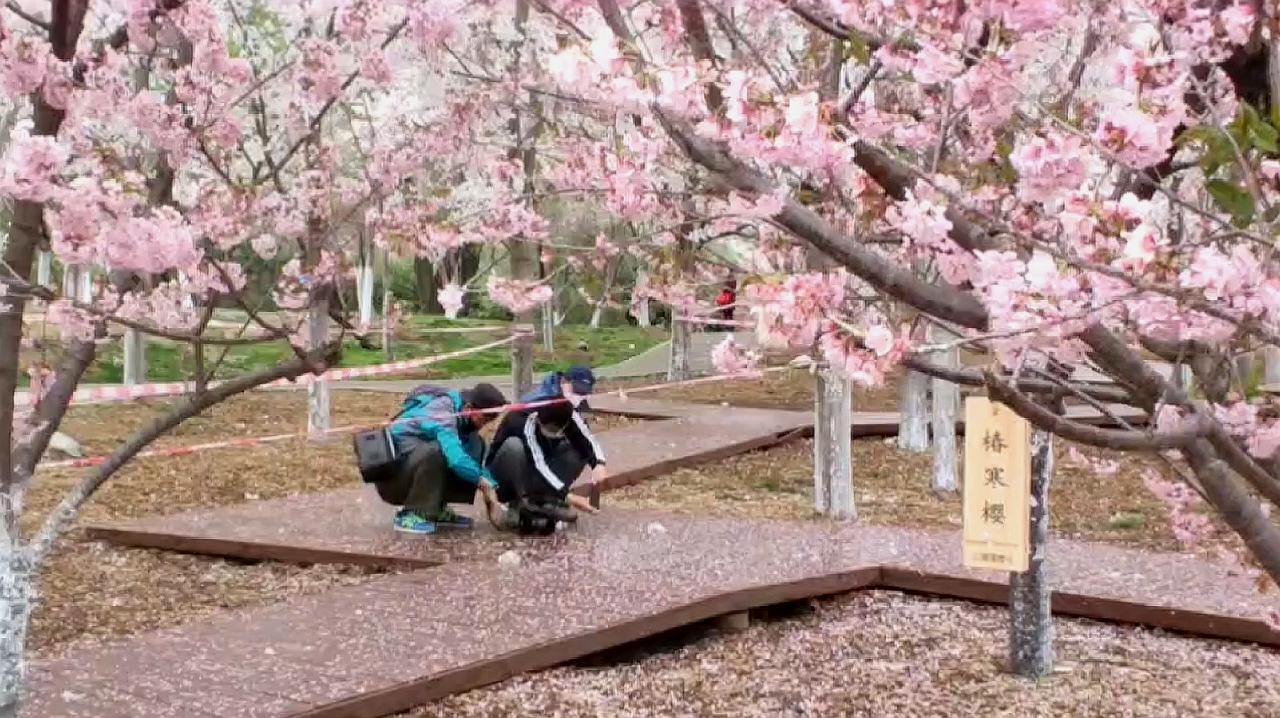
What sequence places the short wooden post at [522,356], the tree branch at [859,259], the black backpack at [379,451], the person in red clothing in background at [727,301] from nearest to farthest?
the tree branch at [859,259]
the person in red clothing in background at [727,301]
the black backpack at [379,451]
the short wooden post at [522,356]

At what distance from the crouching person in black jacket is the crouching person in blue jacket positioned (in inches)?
4.5

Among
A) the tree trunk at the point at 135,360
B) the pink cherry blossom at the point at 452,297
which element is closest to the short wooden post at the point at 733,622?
the pink cherry blossom at the point at 452,297

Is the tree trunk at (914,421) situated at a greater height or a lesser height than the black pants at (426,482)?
lesser

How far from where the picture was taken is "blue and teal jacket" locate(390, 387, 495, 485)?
6.47 meters

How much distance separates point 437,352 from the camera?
23.0 m

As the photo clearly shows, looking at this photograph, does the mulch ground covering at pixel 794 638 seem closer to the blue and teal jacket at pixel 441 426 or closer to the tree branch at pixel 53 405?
the blue and teal jacket at pixel 441 426

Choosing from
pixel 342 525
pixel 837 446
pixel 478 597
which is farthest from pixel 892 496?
pixel 478 597

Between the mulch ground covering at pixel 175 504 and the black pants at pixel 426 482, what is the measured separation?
505mm

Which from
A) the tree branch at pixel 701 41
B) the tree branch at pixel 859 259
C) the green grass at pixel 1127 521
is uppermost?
the tree branch at pixel 701 41

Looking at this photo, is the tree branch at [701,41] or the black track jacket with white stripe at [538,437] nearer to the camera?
the tree branch at [701,41]

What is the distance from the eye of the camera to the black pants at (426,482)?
6.57 m

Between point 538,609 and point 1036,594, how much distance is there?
1895mm

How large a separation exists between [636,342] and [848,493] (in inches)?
763

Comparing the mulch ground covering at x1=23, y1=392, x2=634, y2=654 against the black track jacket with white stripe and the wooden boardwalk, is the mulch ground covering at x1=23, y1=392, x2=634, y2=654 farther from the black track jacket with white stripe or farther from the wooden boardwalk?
the black track jacket with white stripe
